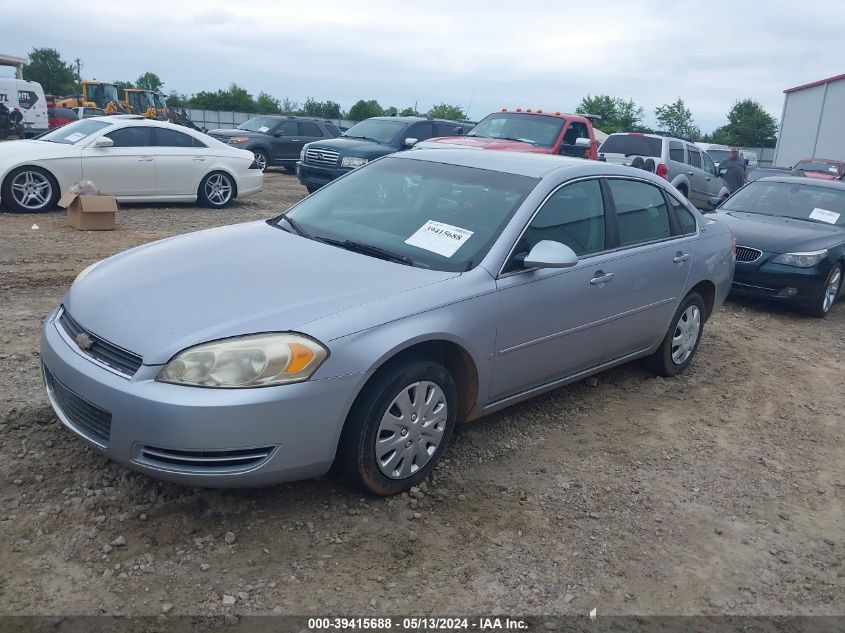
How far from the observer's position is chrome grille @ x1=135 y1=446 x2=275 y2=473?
312 centimetres

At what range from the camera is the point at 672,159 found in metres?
15.9

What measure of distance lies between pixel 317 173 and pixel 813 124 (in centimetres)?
3538

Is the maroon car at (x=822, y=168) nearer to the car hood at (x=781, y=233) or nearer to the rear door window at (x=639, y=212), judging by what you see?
the car hood at (x=781, y=233)

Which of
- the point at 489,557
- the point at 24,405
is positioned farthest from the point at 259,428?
the point at 24,405

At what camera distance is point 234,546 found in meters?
3.25

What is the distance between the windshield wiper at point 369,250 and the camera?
4027mm

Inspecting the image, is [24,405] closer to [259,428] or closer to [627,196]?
[259,428]

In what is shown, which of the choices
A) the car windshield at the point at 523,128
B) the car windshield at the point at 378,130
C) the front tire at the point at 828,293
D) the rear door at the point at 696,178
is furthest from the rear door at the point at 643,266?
the rear door at the point at 696,178

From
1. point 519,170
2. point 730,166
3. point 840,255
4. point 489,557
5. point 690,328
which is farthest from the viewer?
point 730,166

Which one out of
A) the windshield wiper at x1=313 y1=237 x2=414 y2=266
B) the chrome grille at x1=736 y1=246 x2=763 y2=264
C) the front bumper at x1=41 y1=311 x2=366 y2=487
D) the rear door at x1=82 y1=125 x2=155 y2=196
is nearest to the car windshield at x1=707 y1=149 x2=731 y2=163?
the chrome grille at x1=736 y1=246 x2=763 y2=264

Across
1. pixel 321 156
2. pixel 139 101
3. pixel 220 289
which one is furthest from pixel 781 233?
pixel 139 101

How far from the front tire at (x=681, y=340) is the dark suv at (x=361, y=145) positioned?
8289 millimetres

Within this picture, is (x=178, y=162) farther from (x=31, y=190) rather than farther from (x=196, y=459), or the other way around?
(x=196, y=459)

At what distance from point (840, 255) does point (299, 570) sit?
7.61m
